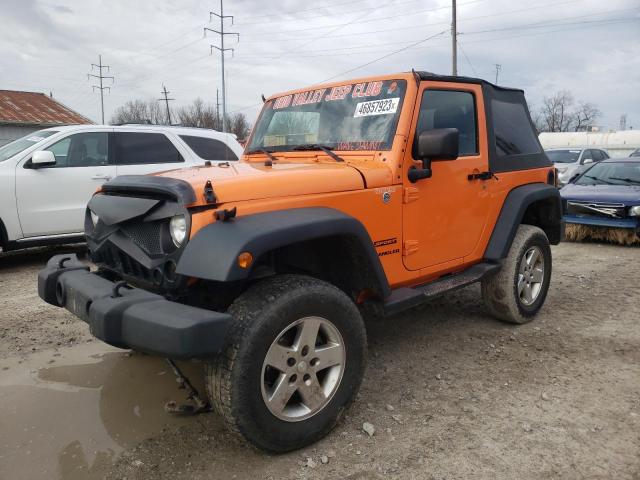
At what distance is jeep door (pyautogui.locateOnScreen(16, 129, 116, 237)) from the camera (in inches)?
255

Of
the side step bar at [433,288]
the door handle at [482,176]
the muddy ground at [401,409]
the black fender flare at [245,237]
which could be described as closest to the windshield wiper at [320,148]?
the black fender flare at [245,237]

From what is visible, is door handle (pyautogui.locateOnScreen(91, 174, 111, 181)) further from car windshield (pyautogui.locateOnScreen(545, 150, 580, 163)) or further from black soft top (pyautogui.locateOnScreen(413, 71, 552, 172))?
car windshield (pyautogui.locateOnScreen(545, 150, 580, 163))

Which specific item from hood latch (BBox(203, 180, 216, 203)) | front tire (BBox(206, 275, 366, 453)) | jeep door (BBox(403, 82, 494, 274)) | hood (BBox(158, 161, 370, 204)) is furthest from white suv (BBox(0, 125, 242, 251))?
front tire (BBox(206, 275, 366, 453))

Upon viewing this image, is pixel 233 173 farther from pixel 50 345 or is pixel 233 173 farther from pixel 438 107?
pixel 50 345

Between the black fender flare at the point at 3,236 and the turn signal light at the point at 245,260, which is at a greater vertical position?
the turn signal light at the point at 245,260

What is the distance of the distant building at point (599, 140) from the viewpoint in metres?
35.7

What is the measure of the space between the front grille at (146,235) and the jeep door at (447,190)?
60.8 inches

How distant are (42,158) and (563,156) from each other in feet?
51.6

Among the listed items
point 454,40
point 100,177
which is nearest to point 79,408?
point 100,177

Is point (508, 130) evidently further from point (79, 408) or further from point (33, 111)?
point (33, 111)

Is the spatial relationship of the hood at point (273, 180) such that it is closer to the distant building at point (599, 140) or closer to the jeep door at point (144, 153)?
the jeep door at point (144, 153)

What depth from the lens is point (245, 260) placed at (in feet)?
7.46

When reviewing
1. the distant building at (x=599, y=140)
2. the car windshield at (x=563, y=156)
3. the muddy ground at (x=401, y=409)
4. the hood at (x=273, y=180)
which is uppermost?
the distant building at (x=599, y=140)

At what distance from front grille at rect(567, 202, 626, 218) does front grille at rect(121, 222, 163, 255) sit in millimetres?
8040
